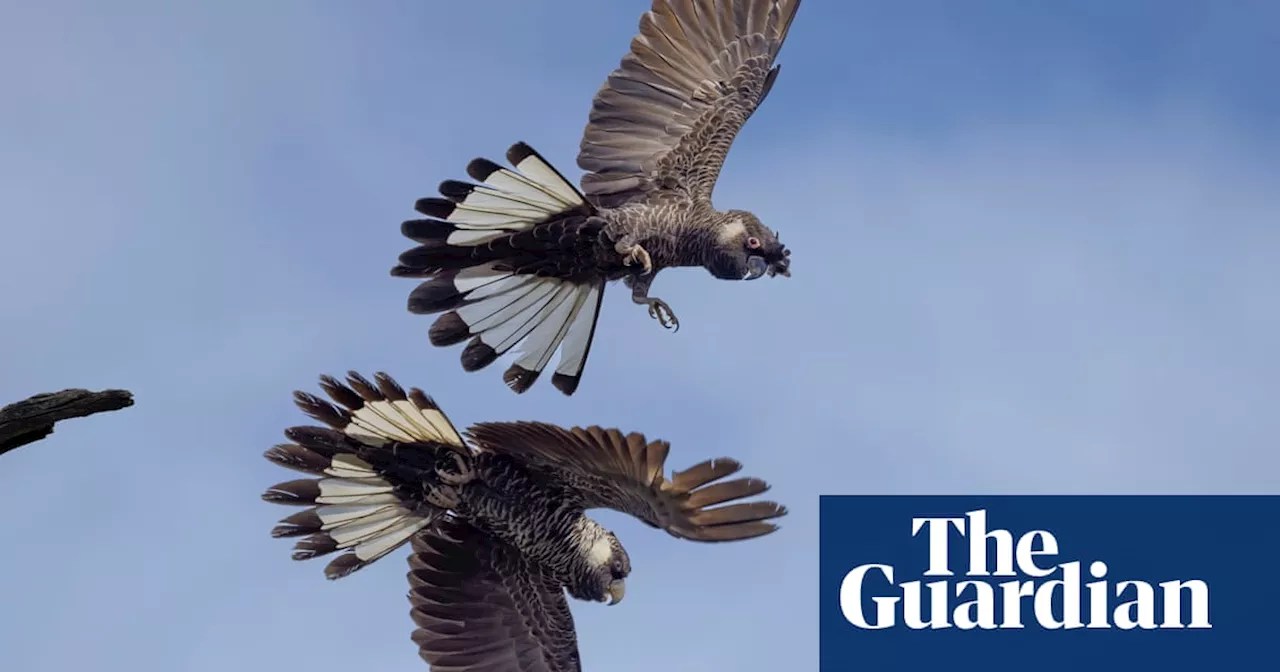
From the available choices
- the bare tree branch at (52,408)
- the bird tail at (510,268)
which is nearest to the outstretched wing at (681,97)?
the bird tail at (510,268)

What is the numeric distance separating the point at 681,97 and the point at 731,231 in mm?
1485

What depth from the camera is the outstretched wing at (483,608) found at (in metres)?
12.9

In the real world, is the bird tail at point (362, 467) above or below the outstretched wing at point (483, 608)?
above

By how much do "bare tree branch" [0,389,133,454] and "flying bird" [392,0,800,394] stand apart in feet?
9.73

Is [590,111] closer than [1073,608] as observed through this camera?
Yes

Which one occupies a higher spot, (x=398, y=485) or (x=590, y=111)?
(x=590, y=111)

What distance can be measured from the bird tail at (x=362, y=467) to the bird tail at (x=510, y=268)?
1.04 meters

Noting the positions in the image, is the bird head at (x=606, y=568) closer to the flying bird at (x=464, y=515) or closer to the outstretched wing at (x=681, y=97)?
the flying bird at (x=464, y=515)

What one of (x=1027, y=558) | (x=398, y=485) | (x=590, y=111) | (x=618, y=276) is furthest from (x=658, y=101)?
(x=1027, y=558)

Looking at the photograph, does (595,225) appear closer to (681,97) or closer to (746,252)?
(746,252)

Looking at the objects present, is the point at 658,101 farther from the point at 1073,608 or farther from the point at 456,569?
the point at 1073,608

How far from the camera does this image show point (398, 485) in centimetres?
1290

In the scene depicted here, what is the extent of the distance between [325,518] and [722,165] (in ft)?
12.7

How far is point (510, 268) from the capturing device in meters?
13.3
